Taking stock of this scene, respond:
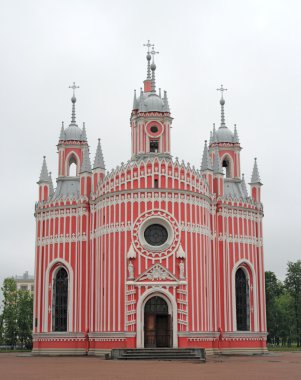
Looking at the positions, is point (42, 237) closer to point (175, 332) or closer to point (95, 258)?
point (95, 258)

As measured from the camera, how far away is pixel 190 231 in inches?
2101

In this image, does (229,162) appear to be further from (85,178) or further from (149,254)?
(149,254)

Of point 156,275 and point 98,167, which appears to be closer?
point 156,275

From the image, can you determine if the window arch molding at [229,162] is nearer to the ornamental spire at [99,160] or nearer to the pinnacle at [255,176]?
the pinnacle at [255,176]

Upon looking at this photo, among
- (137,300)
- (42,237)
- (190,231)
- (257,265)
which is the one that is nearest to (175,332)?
(137,300)

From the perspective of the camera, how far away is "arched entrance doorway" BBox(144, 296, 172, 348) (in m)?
51.2

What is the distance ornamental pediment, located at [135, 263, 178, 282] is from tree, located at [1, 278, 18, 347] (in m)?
29.2

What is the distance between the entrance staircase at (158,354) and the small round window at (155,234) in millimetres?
9639

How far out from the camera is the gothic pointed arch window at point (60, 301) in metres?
56.6

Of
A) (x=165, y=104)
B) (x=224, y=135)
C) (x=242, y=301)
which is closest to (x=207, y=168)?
(x=165, y=104)

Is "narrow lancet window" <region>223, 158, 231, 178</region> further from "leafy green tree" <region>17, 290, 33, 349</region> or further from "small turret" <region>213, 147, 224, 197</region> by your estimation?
"leafy green tree" <region>17, 290, 33, 349</region>

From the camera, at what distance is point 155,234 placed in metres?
53.3

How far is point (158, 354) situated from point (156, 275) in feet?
23.5

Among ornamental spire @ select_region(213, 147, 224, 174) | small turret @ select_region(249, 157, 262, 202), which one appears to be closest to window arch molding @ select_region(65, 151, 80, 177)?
ornamental spire @ select_region(213, 147, 224, 174)
